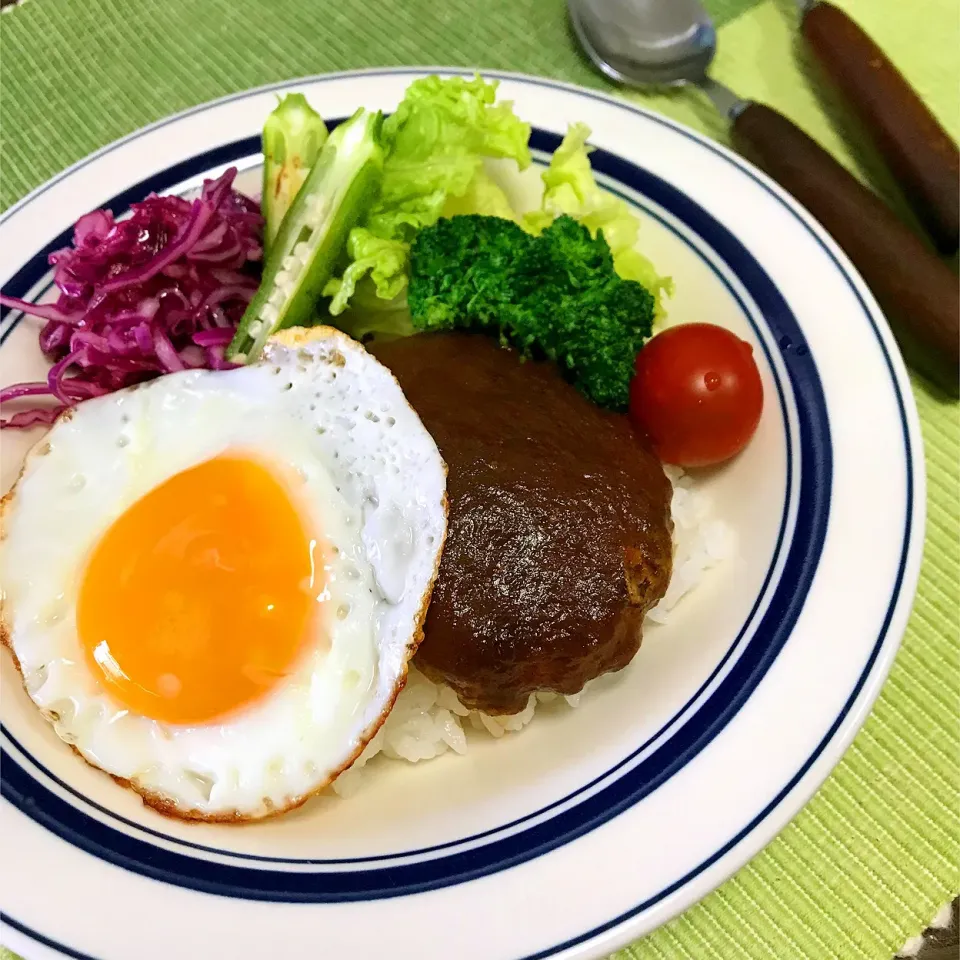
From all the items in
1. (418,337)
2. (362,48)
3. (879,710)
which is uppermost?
(362,48)

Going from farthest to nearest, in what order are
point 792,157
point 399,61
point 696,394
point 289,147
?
point 399,61 → point 792,157 → point 289,147 → point 696,394

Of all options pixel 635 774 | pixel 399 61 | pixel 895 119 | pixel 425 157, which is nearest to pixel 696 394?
pixel 635 774

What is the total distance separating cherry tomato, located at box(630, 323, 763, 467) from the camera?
5.98 feet

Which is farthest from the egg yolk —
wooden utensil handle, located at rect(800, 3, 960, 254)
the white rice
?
wooden utensil handle, located at rect(800, 3, 960, 254)

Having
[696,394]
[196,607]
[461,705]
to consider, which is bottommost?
[461,705]

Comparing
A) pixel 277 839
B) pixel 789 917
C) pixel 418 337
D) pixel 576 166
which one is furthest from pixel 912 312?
pixel 277 839

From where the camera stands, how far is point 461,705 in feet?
6.16

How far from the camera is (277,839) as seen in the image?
61.8 inches

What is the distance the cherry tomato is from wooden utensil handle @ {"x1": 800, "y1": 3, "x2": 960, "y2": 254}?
94cm

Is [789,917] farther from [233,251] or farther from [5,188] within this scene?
[5,188]

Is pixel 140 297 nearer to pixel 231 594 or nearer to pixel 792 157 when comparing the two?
pixel 231 594

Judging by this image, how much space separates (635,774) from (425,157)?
155 centimetres

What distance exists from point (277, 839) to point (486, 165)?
1.77 metres

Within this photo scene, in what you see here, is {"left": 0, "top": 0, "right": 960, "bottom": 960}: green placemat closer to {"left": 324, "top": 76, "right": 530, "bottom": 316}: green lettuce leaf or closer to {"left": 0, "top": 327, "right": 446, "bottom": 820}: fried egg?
{"left": 324, "top": 76, "right": 530, "bottom": 316}: green lettuce leaf
